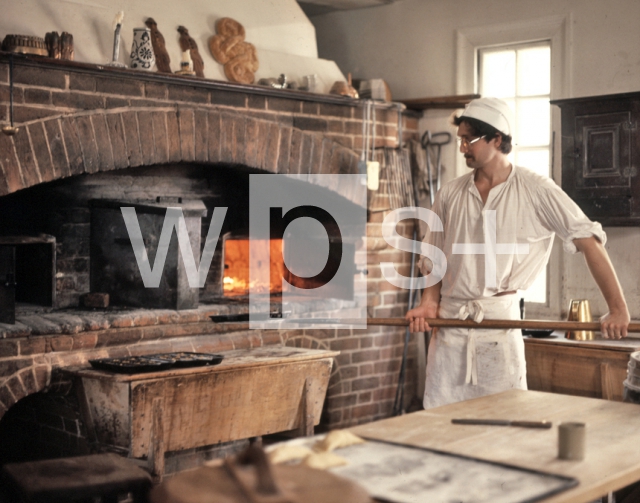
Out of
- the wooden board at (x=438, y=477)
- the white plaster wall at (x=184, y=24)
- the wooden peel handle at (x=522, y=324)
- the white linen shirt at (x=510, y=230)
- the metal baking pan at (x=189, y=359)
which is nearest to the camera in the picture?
the wooden board at (x=438, y=477)

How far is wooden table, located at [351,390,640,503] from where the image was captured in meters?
2.00

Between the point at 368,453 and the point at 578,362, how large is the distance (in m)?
2.75

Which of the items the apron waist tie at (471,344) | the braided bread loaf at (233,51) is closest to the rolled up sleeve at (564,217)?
the apron waist tie at (471,344)

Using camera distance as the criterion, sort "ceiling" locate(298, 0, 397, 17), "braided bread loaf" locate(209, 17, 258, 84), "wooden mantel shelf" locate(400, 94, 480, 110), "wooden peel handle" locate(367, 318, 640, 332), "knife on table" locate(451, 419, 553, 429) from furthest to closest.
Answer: "ceiling" locate(298, 0, 397, 17) → "wooden mantel shelf" locate(400, 94, 480, 110) → "braided bread loaf" locate(209, 17, 258, 84) → "wooden peel handle" locate(367, 318, 640, 332) → "knife on table" locate(451, 419, 553, 429)

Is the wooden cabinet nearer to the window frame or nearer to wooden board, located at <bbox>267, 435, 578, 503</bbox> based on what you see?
the window frame

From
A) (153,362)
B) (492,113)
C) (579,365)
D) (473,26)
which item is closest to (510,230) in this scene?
(492,113)

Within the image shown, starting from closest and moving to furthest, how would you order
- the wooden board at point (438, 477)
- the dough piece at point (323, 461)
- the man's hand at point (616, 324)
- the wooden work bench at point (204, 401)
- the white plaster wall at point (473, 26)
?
1. the wooden board at point (438, 477)
2. the dough piece at point (323, 461)
3. the man's hand at point (616, 324)
4. the wooden work bench at point (204, 401)
5. the white plaster wall at point (473, 26)

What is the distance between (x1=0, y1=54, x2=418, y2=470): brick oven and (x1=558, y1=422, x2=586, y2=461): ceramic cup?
2.59 m

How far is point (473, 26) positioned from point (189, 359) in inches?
119

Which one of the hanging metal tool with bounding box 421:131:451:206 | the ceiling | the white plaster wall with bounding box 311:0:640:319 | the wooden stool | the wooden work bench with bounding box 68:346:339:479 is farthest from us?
the ceiling

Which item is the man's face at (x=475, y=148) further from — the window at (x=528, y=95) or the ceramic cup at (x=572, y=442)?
the window at (x=528, y=95)

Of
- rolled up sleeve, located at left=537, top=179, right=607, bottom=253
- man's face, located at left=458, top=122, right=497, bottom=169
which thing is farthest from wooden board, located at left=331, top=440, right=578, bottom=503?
man's face, located at left=458, top=122, right=497, bottom=169

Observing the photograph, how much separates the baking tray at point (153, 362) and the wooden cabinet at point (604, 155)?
2.28 m

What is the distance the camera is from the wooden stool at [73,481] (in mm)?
2645
